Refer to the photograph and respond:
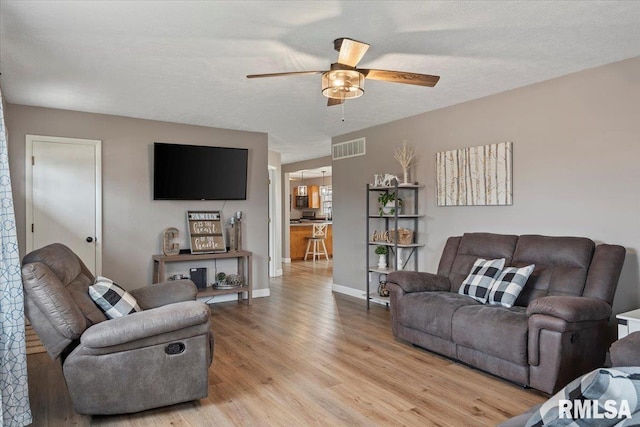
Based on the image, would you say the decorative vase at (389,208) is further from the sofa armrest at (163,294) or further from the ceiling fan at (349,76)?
the sofa armrest at (163,294)

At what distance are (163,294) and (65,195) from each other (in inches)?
89.9

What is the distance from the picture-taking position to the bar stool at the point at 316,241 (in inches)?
420

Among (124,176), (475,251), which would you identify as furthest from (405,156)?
(124,176)

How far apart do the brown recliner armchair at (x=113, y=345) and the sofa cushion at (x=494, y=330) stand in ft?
6.33

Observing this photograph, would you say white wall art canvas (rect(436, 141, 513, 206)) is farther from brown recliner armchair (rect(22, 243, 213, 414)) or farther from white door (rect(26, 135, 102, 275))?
white door (rect(26, 135, 102, 275))

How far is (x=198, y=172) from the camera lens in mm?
5633

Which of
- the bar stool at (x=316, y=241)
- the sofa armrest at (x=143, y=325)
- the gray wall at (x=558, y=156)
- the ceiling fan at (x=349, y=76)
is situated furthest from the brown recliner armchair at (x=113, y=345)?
the bar stool at (x=316, y=241)

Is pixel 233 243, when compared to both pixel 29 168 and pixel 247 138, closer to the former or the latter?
pixel 247 138

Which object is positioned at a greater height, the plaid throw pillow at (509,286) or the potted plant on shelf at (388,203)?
the potted plant on shelf at (388,203)

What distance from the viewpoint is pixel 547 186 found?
155 inches

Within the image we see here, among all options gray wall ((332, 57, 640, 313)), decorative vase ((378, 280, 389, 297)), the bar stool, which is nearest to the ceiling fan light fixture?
gray wall ((332, 57, 640, 313))

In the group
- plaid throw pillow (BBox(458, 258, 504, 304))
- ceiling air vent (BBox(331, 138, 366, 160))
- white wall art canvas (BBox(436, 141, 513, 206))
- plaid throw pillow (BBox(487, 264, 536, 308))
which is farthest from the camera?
ceiling air vent (BBox(331, 138, 366, 160))

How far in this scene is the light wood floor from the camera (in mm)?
2619

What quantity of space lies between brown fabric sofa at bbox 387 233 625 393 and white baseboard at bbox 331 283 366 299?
2.09 meters
